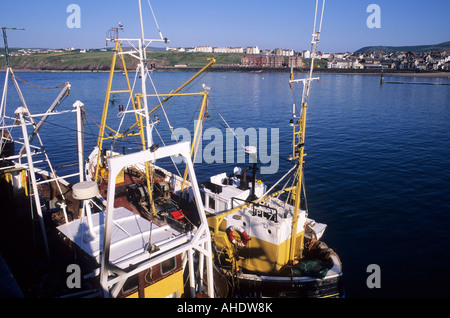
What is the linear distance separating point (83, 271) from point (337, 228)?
18487 millimetres

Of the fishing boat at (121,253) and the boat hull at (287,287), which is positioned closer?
the fishing boat at (121,253)

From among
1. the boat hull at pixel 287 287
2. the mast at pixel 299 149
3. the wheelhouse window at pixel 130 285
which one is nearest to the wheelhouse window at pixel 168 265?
the wheelhouse window at pixel 130 285

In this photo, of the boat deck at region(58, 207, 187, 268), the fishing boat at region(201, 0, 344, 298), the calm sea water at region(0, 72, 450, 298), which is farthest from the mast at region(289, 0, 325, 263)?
the boat deck at region(58, 207, 187, 268)

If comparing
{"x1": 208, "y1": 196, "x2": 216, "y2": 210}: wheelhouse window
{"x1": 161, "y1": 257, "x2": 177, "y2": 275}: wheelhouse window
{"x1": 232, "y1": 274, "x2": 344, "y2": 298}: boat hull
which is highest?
{"x1": 161, "y1": 257, "x2": 177, "y2": 275}: wheelhouse window

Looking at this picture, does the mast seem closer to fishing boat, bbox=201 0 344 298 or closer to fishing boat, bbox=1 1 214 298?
fishing boat, bbox=201 0 344 298

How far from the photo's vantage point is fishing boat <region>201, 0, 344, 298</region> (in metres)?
15.0

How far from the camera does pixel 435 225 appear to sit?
76.5 feet

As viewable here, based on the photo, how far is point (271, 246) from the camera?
15.8 meters

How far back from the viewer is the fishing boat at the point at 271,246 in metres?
15.0

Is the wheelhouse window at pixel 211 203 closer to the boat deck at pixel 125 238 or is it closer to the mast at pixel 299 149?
the mast at pixel 299 149

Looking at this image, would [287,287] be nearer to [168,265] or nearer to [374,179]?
[168,265]

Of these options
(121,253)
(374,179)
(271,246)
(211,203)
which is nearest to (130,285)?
(121,253)
